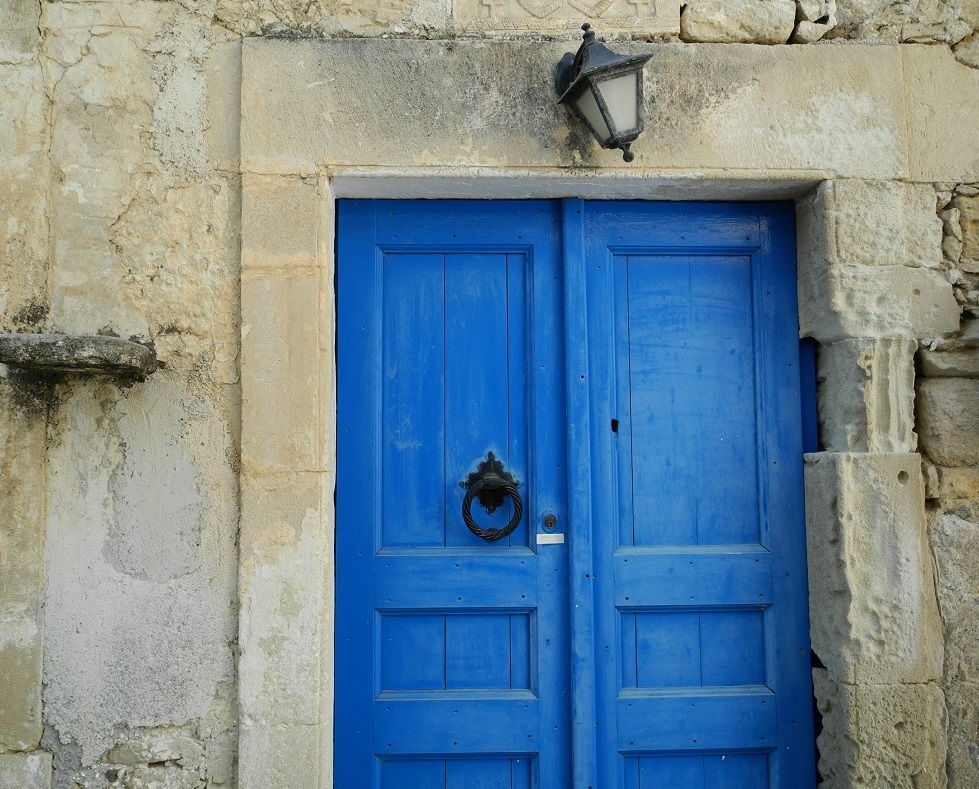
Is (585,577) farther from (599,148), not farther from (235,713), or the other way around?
(599,148)

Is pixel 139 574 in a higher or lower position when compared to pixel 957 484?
lower

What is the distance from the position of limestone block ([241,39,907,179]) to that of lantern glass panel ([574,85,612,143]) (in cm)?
8

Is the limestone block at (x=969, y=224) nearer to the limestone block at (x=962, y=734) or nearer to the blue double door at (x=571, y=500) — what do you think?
the blue double door at (x=571, y=500)

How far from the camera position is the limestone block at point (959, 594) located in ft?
8.27

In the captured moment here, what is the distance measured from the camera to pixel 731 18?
2.63 metres

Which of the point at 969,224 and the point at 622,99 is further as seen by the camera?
the point at 969,224

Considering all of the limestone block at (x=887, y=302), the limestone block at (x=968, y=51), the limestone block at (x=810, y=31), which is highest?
the limestone block at (x=810, y=31)

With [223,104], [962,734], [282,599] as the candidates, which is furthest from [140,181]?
[962,734]

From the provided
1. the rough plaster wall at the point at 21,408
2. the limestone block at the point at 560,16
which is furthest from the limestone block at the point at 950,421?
the rough plaster wall at the point at 21,408

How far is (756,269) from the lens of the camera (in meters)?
2.78

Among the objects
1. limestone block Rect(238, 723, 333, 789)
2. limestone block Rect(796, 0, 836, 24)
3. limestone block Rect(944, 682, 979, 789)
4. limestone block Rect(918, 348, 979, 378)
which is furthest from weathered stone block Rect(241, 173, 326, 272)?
limestone block Rect(944, 682, 979, 789)

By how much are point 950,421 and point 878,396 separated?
0.82 ft

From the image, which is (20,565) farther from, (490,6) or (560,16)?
(560,16)

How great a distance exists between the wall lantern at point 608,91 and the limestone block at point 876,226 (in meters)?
0.68
